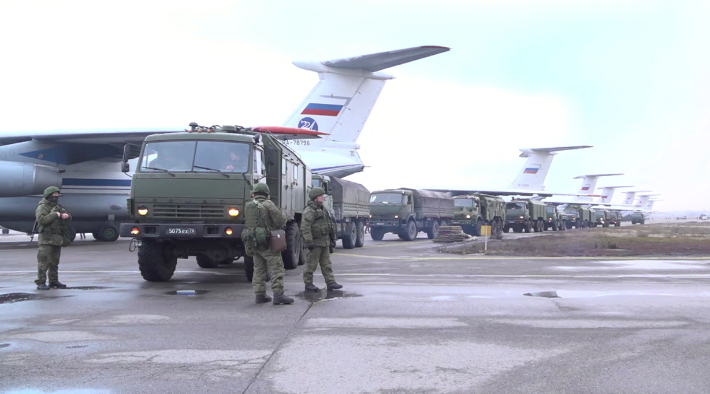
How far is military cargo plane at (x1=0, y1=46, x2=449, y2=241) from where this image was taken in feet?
74.9

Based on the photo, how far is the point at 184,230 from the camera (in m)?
10.2

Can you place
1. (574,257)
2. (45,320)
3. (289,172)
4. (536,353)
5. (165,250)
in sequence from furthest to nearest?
1. (574,257)
2. (289,172)
3. (165,250)
4. (45,320)
5. (536,353)

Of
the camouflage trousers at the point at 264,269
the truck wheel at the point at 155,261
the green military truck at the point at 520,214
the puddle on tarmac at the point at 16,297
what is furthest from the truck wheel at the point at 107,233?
the green military truck at the point at 520,214

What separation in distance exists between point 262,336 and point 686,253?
16.8 metres

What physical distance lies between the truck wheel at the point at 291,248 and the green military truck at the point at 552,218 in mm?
36345

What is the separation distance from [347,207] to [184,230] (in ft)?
39.4

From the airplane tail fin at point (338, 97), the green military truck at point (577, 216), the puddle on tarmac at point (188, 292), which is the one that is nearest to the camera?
the puddle on tarmac at point (188, 292)

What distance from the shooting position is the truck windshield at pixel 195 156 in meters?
10.8

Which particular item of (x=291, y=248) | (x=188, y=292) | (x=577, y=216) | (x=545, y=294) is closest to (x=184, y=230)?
(x=188, y=292)

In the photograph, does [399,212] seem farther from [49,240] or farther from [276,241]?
[276,241]

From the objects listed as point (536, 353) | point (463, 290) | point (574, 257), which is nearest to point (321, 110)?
point (574, 257)

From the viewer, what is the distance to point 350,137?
24.4m

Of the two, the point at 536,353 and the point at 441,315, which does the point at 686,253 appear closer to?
the point at 441,315

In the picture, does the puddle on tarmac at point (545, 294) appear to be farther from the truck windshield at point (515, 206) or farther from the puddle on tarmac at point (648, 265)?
the truck windshield at point (515, 206)
